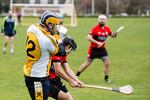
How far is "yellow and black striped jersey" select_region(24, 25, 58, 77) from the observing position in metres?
7.60

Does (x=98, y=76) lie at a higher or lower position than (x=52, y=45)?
lower

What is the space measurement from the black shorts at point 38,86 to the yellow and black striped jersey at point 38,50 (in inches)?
3.1

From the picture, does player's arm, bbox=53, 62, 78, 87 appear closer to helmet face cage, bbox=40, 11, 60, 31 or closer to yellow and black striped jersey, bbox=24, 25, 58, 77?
yellow and black striped jersey, bbox=24, 25, 58, 77

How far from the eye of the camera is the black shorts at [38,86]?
7.80m

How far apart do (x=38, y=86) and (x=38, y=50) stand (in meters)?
0.58

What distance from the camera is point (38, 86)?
7809 mm

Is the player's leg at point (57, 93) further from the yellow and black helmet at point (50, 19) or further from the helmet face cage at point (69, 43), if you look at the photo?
the yellow and black helmet at point (50, 19)

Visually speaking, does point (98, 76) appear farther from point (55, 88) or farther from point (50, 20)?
point (50, 20)

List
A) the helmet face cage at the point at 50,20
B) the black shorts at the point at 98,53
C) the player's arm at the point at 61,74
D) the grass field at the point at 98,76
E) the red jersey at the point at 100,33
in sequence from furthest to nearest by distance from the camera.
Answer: the black shorts at the point at 98,53 < the red jersey at the point at 100,33 < the grass field at the point at 98,76 < the player's arm at the point at 61,74 < the helmet face cage at the point at 50,20

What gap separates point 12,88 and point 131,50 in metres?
14.7

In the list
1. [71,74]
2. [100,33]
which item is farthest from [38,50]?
[100,33]

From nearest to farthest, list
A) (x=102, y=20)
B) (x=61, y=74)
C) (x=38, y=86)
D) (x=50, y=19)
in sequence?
1. (x=50, y=19)
2. (x=38, y=86)
3. (x=61, y=74)
4. (x=102, y=20)

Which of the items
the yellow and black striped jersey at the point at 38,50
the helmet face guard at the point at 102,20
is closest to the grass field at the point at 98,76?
the helmet face guard at the point at 102,20

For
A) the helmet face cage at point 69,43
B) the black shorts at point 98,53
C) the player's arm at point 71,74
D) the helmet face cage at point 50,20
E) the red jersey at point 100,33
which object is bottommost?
the black shorts at point 98,53
